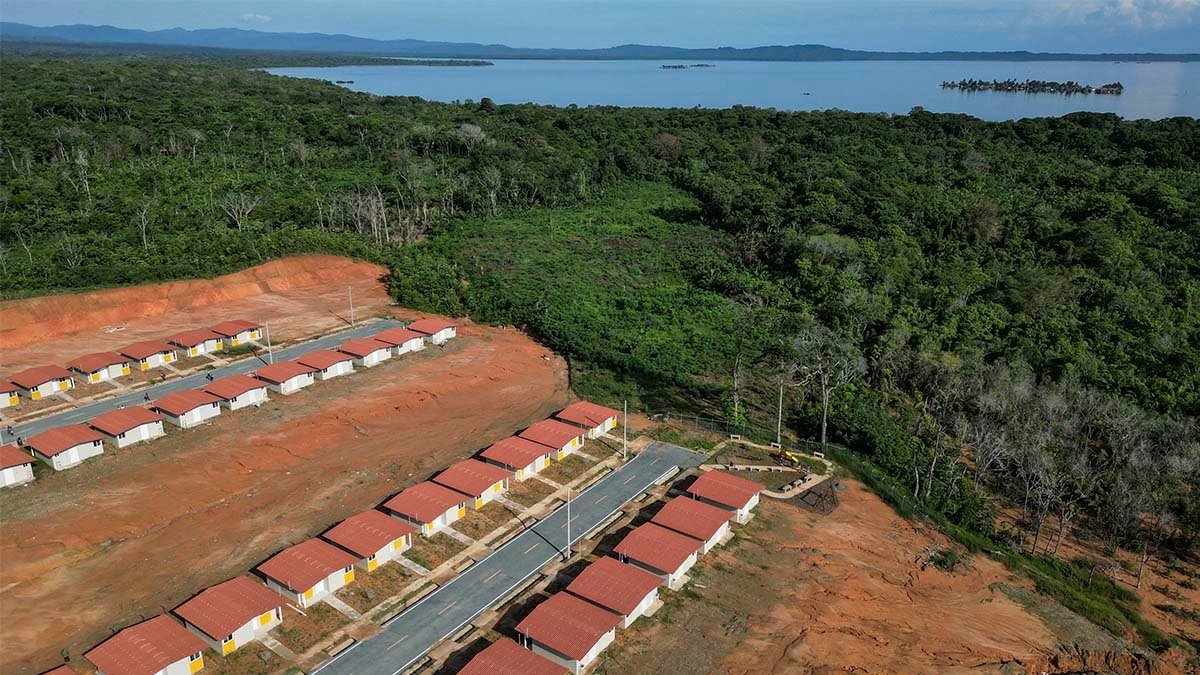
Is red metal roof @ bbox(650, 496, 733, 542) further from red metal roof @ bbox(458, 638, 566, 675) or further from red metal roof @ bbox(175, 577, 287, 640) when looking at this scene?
red metal roof @ bbox(175, 577, 287, 640)

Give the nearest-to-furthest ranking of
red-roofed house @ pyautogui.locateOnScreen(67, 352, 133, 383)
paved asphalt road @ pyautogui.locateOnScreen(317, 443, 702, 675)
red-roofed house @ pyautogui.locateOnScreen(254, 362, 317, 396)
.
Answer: paved asphalt road @ pyautogui.locateOnScreen(317, 443, 702, 675), red-roofed house @ pyautogui.locateOnScreen(254, 362, 317, 396), red-roofed house @ pyautogui.locateOnScreen(67, 352, 133, 383)

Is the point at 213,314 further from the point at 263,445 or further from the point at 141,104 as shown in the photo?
the point at 141,104

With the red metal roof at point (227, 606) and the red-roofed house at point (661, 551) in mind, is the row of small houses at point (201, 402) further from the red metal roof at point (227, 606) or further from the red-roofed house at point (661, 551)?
the red-roofed house at point (661, 551)

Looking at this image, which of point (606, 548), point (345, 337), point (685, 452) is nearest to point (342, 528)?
point (606, 548)

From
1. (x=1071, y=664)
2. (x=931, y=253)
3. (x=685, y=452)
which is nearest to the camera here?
(x=1071, y=664)

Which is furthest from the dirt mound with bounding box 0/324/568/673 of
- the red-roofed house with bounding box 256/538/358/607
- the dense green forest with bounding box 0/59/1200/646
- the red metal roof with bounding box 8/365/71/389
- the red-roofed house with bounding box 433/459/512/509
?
the red metal roof with bounding box 8/365/71/389

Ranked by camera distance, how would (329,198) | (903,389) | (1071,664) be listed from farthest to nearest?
(329,198)
(903,389)
(1071,664)
